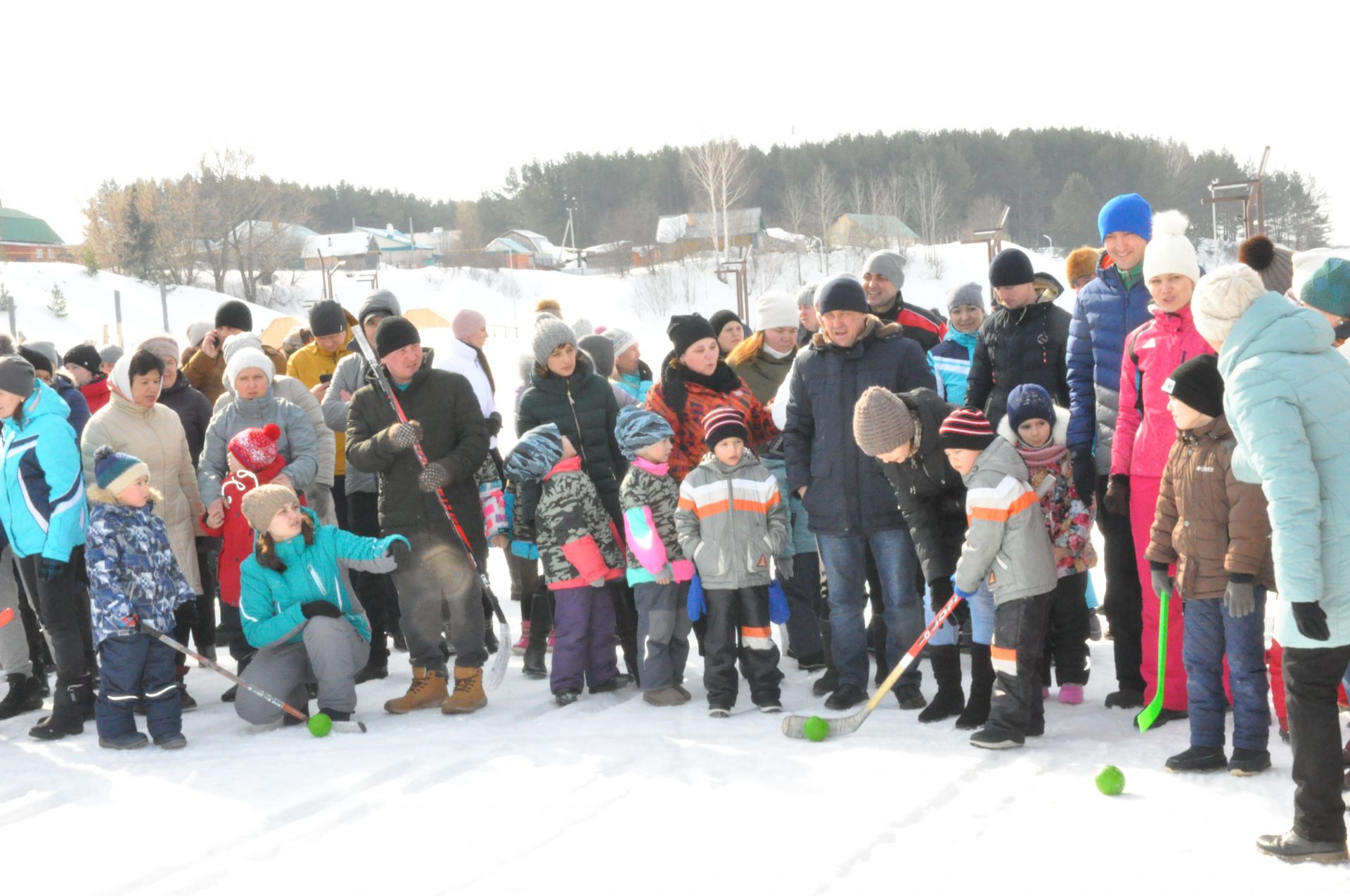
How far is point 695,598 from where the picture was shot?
5777 millimetres

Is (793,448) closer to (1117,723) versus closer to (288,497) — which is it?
(1117,723)

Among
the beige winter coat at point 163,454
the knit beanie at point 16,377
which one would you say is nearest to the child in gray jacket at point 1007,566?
the beige winter coat at point 163,454

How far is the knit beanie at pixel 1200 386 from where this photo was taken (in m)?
4.14

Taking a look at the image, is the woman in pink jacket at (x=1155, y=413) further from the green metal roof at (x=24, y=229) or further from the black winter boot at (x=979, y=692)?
the green metal roof at (x=24, y=229)

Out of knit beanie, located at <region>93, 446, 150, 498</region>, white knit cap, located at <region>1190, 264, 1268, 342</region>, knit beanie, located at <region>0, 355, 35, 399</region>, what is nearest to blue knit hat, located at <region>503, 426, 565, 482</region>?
knit beanie, located at <region>93, 446, 150, 498</region>

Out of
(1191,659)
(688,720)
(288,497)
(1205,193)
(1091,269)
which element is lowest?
(688,720)

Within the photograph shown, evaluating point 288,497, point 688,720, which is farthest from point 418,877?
point 288,497

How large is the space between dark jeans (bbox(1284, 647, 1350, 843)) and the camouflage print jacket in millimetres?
3231

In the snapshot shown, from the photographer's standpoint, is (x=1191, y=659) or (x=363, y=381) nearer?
(x=1191, y=659)

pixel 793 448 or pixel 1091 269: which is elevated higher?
pixel 1091 269

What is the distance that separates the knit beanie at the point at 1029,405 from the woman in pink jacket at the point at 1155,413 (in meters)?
0.33

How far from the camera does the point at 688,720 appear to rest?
5414 mm

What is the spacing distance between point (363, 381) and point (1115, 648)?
14.3ft

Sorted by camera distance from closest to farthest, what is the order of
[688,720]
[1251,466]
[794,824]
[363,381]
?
1. [1251,466]
2. [794,824]
3. [688,720]
4. [363,381]
